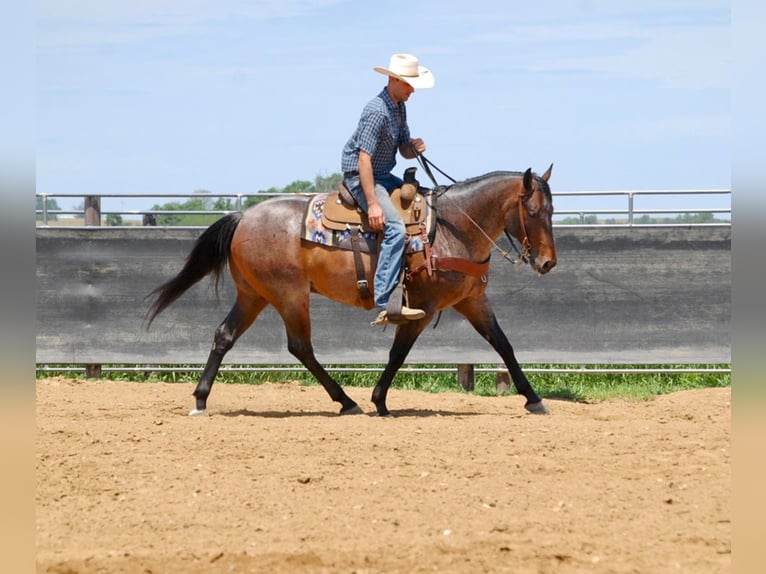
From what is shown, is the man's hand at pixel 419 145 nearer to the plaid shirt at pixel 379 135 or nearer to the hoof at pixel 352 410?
the plaid shirt at pixel 379 135

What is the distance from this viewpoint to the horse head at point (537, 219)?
8.80 metres

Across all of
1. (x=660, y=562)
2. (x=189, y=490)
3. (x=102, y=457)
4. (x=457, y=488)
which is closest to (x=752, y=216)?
(x=660, y=562)

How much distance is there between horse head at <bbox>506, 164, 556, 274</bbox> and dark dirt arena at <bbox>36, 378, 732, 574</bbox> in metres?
1.29

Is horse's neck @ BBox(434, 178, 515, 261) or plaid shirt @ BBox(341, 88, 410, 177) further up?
plaid shirt @ BBox(341, 88, 410, 177)

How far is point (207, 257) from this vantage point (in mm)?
9570

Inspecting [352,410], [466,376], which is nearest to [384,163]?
[352,410]

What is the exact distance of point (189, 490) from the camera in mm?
5848

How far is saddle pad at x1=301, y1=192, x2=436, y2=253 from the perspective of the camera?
884cm

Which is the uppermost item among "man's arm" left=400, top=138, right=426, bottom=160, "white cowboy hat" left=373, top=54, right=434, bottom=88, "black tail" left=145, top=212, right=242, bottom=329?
"white cowboy hat" left=373, top=54, right=434, bottom=88

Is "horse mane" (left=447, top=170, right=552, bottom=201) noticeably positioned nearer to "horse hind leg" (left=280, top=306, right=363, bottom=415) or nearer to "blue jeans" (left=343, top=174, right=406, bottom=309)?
"blue jeans" (left=343, top=174, right=406, bottom=309)

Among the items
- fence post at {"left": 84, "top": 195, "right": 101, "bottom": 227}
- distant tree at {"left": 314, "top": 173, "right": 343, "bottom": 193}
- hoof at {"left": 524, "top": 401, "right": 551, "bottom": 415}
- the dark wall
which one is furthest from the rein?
distant tree at {"left": 314, "top": 173, "right": 343, "bottom": 193}

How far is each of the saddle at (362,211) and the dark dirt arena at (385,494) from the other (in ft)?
5.22

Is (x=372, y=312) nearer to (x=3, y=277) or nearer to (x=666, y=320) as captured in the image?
(x=666, y=320)

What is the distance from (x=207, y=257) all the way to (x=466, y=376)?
359cm
